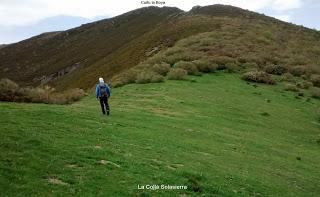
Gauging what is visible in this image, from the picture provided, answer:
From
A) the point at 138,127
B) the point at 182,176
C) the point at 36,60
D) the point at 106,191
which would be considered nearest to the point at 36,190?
the point at 106,191

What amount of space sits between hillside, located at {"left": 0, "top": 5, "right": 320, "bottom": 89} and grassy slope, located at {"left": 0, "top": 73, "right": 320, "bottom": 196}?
836 inches

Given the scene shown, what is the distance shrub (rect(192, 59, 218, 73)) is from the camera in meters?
51.4

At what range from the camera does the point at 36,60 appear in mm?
111562

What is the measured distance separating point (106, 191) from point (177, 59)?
4056 cm

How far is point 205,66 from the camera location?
51438 millimetres

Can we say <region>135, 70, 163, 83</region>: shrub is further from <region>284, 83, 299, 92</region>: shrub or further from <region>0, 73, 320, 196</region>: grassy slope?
<region>284, 83, 299, 92</region>: shrub

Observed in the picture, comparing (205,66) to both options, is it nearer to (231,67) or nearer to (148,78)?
(231,67)

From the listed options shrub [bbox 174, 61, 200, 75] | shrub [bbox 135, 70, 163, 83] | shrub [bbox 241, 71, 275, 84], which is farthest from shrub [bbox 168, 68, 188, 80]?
shrub [bbox 241, 71, 275, 84]

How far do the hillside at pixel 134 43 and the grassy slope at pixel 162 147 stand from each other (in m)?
21.2

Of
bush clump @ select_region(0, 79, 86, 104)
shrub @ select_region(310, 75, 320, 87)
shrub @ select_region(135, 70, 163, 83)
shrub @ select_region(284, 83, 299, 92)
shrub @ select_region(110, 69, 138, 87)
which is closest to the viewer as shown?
bush clump @ select_region(0, 79, 86, 104)

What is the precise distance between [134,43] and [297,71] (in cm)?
2948

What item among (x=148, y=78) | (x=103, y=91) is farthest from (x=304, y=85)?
(x=103, y=91)

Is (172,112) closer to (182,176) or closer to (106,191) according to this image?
(182,176)

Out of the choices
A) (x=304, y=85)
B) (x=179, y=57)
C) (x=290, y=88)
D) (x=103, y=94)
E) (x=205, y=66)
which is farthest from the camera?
(x=179, y=57)
